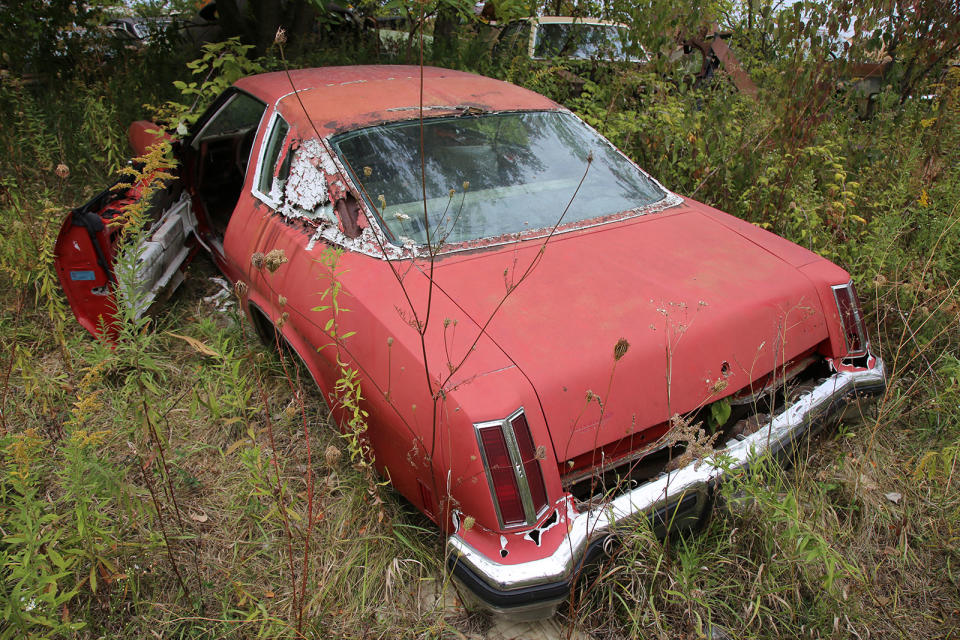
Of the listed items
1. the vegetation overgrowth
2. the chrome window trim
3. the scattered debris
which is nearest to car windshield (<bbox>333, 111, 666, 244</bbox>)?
the chrome window trim

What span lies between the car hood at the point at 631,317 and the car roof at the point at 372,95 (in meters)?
0.92

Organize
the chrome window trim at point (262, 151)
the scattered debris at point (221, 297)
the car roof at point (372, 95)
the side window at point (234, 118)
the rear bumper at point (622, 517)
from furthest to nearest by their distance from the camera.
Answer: the scattered debris at point (221, 297), the side window at point (234, 118), the chrome window trim at point (262, 151), the car roof at point (372, 95), the rear bumper at point (622, 517)

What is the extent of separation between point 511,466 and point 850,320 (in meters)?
1.66

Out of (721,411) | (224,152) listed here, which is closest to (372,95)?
(224,152)

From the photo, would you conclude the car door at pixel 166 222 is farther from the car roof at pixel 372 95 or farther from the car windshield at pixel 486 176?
the car windshield at pixel 486 176

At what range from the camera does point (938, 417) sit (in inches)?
110

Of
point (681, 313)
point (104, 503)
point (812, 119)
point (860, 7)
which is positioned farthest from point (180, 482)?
point (860, 7)

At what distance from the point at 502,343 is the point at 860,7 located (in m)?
4.16

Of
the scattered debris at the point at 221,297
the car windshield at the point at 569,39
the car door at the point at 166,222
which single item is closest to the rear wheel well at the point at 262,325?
the car door at the point at 166,222

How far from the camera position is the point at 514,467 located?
5.78 feet

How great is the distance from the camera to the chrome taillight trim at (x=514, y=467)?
1.74m

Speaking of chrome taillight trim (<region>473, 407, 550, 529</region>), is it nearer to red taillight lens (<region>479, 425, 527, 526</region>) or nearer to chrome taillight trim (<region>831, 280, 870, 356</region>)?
red taillight lens (<region>479, 425, 527, 526</region>)

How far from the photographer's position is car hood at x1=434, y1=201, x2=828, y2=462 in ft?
6.20

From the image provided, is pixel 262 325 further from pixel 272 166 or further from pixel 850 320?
pixel 850 320
